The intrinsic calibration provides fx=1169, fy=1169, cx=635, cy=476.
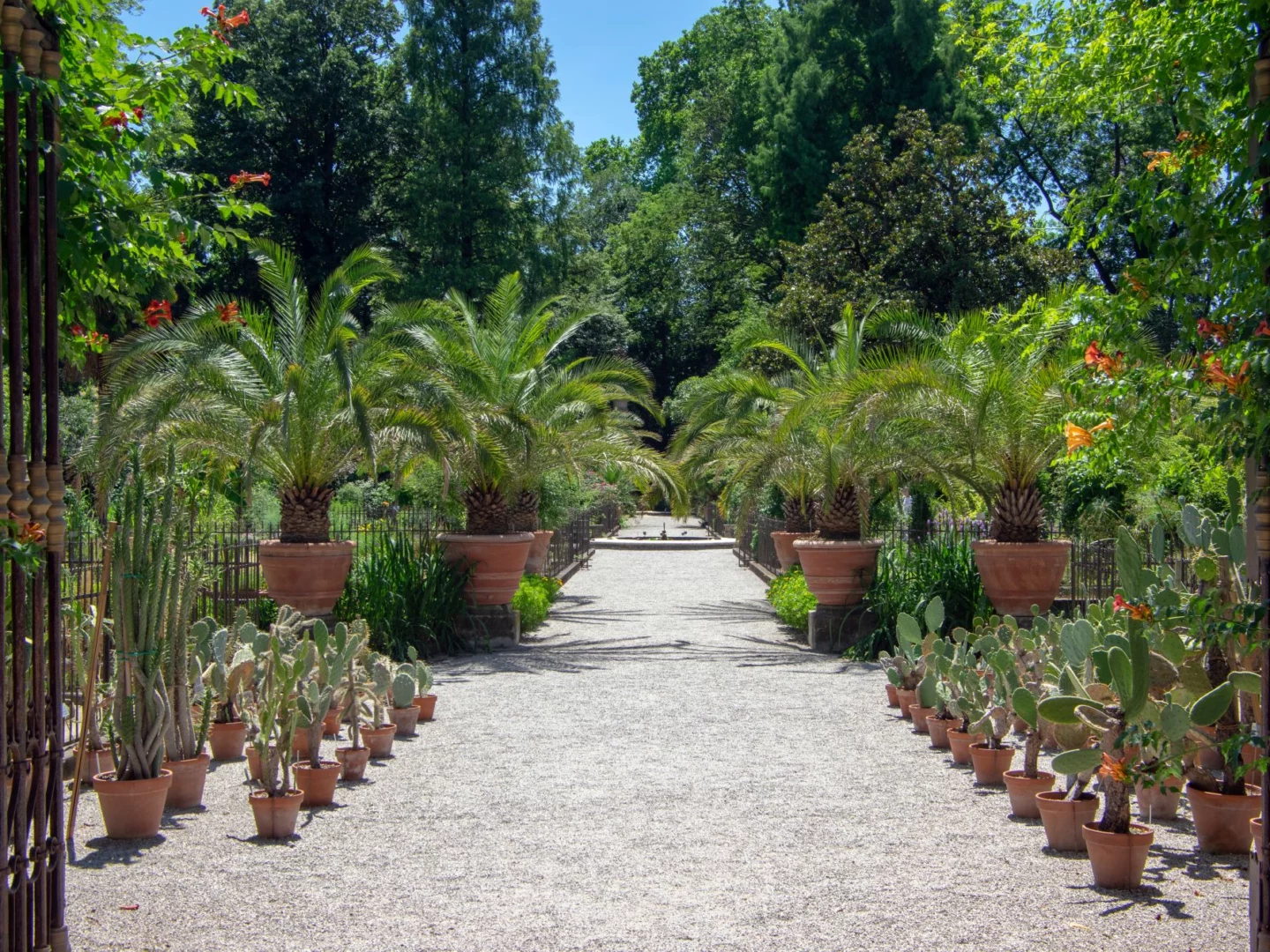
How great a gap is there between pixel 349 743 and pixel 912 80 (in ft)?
92.2

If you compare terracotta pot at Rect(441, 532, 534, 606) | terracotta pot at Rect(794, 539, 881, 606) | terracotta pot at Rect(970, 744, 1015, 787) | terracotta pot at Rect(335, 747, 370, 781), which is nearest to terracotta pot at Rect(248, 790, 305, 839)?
terracotta pot at Rect(335, 747, 370, 781)

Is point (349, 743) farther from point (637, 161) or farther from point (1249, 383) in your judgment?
point (637, 161)

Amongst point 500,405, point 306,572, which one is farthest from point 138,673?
point 500,405

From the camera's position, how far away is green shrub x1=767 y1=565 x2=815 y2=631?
576 inches

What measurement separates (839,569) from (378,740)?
22.9 ft

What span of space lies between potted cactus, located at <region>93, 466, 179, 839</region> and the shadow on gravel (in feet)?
0.18

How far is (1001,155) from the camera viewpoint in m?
34.7

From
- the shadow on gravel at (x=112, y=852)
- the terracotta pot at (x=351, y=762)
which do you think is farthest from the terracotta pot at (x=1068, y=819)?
the shadow on gravel at (x=112, y=852)

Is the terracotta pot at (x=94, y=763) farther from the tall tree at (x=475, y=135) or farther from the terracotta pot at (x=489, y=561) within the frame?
the tall tree at (x=475, y=135)

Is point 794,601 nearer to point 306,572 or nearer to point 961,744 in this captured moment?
point 306,572

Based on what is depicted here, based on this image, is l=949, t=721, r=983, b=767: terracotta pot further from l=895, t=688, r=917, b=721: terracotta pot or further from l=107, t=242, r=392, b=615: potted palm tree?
l=107, t=242, r=392, b=615: potted palm tree

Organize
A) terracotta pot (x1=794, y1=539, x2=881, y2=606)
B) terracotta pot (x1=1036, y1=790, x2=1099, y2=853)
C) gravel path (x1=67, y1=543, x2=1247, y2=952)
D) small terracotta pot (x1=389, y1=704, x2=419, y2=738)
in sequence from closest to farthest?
gravel path (x1=67, y1=543, x2=1247, y2=952) < terracotta pot (x1=1036, y1=790, x2=1099, y2=853) < small terracotta pot (x1=389, y1=704, x2=419, y2=738) < terracotta pot (x1=794, y1=539, x2=881, y2=606)

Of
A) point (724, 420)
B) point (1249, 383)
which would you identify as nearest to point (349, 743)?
point (1249, 383)

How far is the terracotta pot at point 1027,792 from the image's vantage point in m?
6.23
